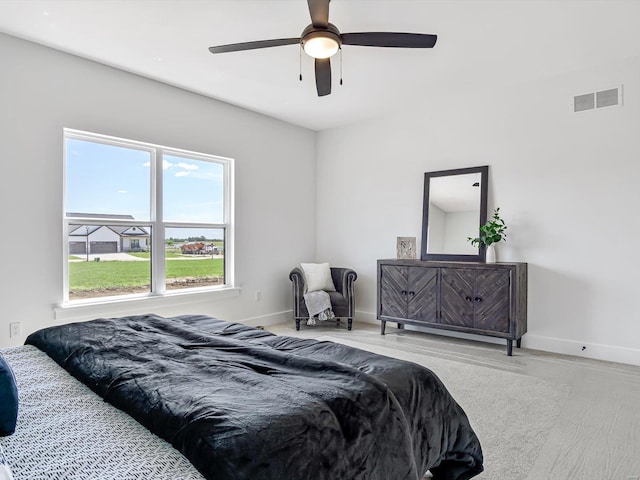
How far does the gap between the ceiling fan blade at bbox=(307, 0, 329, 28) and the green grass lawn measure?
121 inches

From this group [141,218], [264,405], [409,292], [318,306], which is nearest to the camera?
[264,405]

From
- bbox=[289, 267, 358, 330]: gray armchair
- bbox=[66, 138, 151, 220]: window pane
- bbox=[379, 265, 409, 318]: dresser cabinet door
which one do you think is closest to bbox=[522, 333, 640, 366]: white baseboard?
bbox=[379, 265, 409, 318]: dresser cabinet door

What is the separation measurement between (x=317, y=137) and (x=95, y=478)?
5.72 m

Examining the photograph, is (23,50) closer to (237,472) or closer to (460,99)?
(237,472)

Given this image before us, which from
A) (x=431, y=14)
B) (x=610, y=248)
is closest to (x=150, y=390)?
(x=431, y=14)

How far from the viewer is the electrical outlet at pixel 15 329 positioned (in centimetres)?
327

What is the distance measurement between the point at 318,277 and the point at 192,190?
1974 millimetres

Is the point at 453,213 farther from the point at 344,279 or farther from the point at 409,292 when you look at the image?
the point at 344,279

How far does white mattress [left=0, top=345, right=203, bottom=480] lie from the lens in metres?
0.93

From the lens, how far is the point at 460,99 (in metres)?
4.70

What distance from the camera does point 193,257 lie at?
185 inches

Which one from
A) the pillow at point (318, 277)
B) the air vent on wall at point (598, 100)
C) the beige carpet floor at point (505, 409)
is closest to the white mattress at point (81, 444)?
the beige carpet floor at point (505, 409)

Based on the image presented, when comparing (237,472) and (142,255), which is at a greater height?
(142,255)

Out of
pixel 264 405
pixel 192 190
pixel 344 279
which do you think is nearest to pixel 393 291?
pixel 344 279
